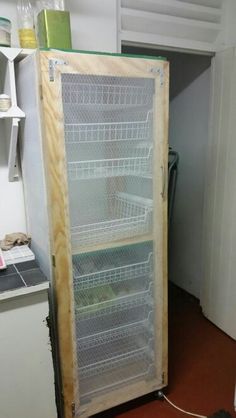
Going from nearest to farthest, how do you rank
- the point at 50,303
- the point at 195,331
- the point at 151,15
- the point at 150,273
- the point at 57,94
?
the point at 57,94, the point at 50,303, the point at 150,273, the point at 151,15, the point at 195,331

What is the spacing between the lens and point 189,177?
3.01 metres

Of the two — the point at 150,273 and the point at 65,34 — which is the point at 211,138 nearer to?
the point at 150,273

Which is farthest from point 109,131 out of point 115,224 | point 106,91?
point 115,224

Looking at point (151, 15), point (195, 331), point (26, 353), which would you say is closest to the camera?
point (26, 353)

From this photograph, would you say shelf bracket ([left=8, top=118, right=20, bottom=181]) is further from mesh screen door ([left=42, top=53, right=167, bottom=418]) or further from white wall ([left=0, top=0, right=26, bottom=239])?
mesh screen door ([left=42, top=53, right=167, bottom=418])

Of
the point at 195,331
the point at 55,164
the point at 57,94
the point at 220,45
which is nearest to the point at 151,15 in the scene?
the point at 220,45

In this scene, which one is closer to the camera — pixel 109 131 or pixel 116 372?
pixel 109 131

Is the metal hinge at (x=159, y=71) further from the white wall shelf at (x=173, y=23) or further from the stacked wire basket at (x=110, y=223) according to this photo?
the white wall shelf at (x=173, y=23)

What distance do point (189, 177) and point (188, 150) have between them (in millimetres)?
245

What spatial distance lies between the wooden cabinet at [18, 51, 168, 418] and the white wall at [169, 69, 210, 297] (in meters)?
1.23

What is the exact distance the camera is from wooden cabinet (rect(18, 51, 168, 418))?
1439 millimetres

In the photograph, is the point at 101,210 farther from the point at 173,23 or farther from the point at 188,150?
the point at 188,150

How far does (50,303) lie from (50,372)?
Answer: 0.32 m

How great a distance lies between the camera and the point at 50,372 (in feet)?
5.08
